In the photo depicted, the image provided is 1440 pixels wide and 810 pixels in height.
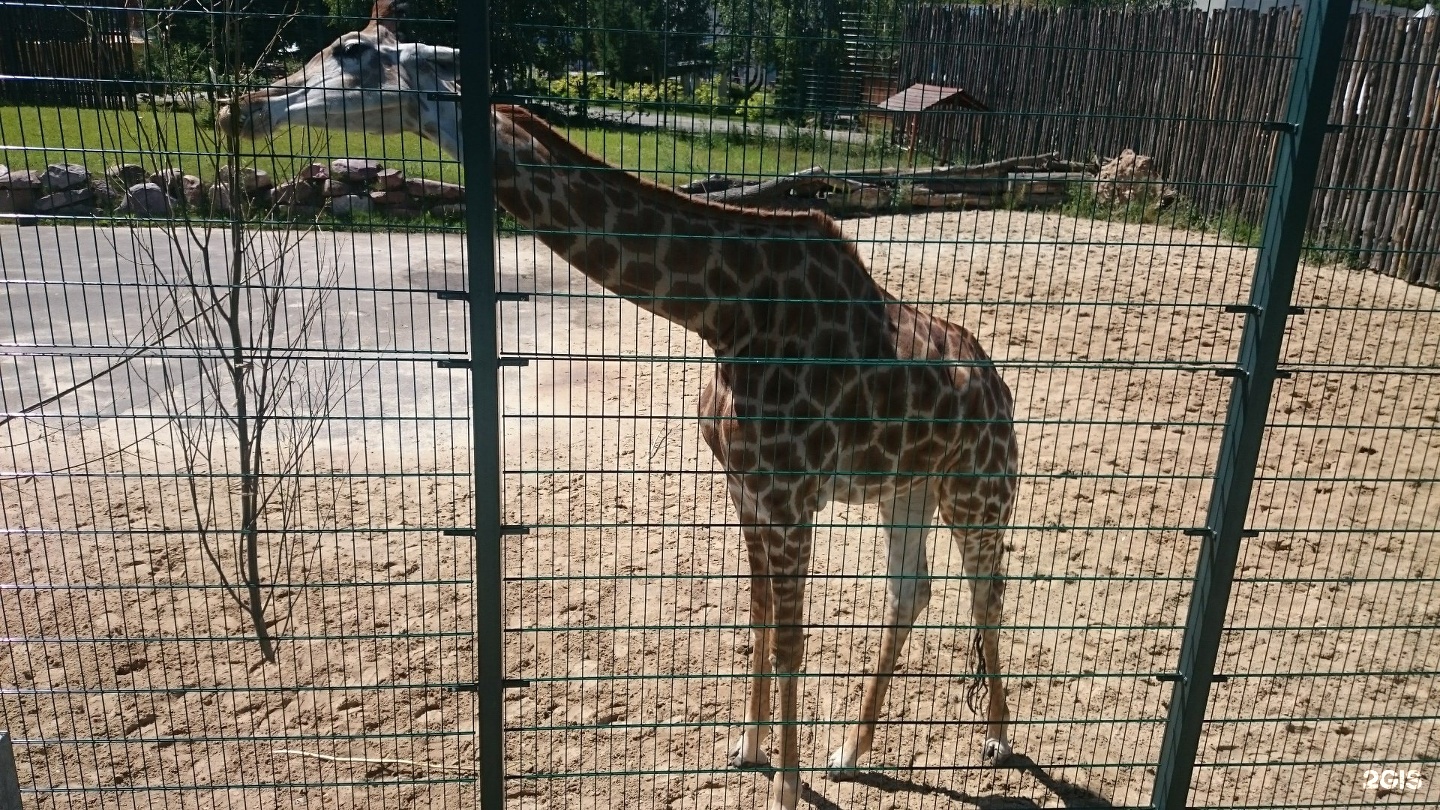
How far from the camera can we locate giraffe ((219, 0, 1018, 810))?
126 inches

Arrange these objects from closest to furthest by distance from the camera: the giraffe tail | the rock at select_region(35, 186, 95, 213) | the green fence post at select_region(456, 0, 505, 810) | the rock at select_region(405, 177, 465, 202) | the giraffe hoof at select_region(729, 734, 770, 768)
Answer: the green fence post at select_region(456, 0, 505, 810) → the rock at select_region(405, 177, 465, 202) → the giraffe hoof at select_region(729, 734, 770, 768) → the giraffe tail → the rock at select_region(35, 186, 95, 213)

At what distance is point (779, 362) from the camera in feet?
10.9

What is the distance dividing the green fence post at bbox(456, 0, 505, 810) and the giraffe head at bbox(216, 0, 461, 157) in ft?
0.53

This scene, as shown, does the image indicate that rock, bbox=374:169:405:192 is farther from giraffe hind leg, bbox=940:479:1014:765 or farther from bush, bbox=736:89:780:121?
giraffe hind leg, bbox=940:479:1014:765

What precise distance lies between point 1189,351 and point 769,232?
6.56 meters

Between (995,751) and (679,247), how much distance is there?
2.50m

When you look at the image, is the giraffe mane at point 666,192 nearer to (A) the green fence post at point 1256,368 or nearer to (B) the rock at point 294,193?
(B) the rock at point 294,193

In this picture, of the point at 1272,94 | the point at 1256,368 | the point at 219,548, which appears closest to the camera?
the point at 1256,368

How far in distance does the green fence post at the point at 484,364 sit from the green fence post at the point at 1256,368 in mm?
2310

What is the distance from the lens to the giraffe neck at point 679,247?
3396 mm

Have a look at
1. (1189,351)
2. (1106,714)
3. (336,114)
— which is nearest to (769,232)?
(336,114)

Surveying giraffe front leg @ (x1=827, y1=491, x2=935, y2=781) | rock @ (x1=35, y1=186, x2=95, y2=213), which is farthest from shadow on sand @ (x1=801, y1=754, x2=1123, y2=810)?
rock @ (x1=35, y1=186, x2=95, y2=213)

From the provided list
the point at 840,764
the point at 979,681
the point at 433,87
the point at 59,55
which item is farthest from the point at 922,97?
the point at 59,55

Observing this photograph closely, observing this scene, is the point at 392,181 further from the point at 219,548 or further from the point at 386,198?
the point at 386,198
